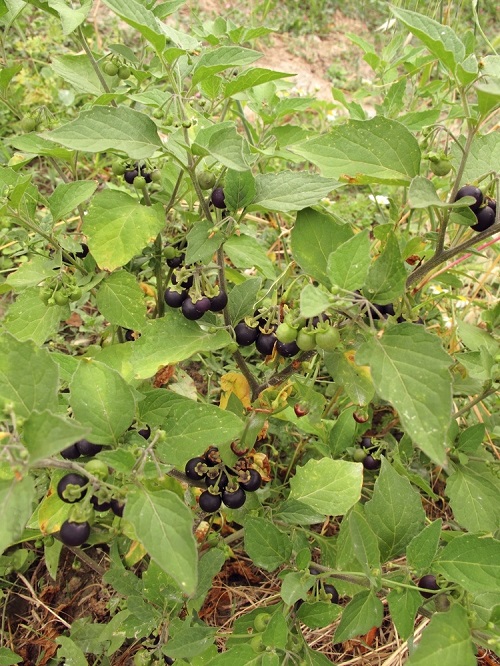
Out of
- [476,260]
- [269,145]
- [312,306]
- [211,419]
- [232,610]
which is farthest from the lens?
[476,260]

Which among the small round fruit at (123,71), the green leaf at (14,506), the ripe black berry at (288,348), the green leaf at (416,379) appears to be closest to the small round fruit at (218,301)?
the ripe black berry at (288,348)

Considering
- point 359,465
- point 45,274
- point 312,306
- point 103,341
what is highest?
point 312,306

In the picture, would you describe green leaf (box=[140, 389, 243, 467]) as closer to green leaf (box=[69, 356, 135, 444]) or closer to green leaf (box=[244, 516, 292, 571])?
green leaf (box=[69, 356, 135, 444])

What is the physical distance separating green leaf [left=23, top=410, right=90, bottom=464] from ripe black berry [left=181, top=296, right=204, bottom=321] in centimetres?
56

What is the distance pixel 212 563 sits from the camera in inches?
62.3

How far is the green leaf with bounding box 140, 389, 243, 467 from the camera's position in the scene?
1.32 m

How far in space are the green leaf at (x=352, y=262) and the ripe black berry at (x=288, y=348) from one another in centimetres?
22

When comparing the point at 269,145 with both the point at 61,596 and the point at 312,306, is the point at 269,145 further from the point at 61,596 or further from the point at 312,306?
the point at 61,596

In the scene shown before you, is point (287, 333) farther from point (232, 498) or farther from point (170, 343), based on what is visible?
point (232, 498)

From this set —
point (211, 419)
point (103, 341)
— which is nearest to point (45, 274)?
point (103, 341)

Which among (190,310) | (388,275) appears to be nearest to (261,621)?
(190,310)

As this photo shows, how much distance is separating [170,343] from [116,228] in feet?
1.39

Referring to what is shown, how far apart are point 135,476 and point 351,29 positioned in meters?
5.95

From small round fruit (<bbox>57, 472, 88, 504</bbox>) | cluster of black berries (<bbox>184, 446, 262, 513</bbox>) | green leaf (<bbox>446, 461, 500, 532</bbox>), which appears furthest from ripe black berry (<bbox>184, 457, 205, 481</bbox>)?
green leaf (<bbox>446, 461, 500, 532</bbox>)
